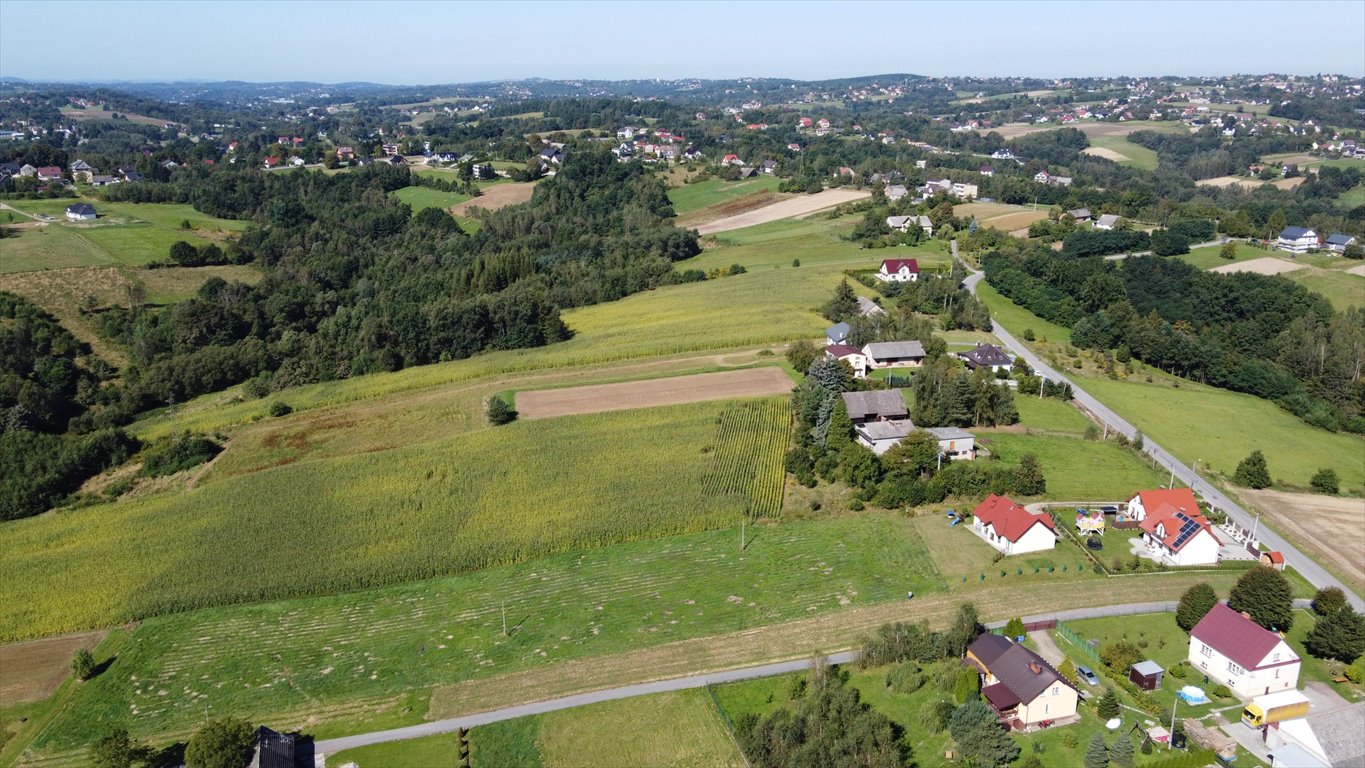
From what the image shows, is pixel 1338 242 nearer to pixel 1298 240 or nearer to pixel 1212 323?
pixel 1298 240

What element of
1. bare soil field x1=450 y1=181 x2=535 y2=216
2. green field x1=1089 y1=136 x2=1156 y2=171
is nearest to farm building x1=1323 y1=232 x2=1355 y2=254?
green field x1=1089 y1=136 x2=1156 y2=171

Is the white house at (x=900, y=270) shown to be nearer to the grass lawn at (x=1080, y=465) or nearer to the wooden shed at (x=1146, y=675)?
the grass lawn at (x=1080, y=465)

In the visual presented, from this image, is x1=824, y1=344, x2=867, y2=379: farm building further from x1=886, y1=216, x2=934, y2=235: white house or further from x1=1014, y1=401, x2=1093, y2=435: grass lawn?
x1=886, y1=216, x2=934, y2=235: white house

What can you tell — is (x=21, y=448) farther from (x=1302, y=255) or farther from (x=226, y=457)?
(x=1302, y=255)

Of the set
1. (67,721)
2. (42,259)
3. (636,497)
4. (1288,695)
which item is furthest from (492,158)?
(1288,695)

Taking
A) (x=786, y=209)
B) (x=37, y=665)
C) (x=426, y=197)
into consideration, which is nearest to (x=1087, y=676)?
(x=37, y=665)
